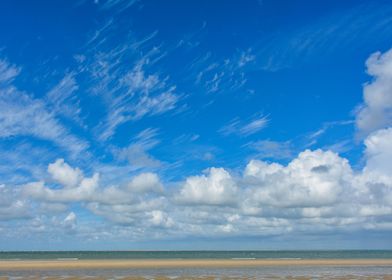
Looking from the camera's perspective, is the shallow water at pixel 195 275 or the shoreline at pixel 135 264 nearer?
the shallow water at pixel 195 275

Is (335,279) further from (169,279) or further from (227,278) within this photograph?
(169,279)

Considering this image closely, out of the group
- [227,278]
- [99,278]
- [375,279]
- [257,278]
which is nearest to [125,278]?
[99,278]

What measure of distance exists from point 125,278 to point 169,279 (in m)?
5.16

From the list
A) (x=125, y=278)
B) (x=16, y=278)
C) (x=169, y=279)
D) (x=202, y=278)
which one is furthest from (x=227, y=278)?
(x=16, y=278)

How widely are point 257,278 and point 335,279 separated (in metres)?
8.51

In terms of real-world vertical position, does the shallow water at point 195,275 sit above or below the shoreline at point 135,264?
below

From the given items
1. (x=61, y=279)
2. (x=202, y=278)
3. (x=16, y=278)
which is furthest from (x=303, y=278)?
(x=16, y=278)

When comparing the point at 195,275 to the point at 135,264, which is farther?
the point at 135,264

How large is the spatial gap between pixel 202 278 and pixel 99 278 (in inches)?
451

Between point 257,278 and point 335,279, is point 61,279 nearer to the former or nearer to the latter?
point 257,278

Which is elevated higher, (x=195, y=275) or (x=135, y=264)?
(x=135, y=264)

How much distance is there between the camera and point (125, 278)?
1943 inches

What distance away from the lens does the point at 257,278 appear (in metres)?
49.6

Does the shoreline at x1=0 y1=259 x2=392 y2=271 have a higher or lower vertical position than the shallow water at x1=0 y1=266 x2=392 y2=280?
higher
